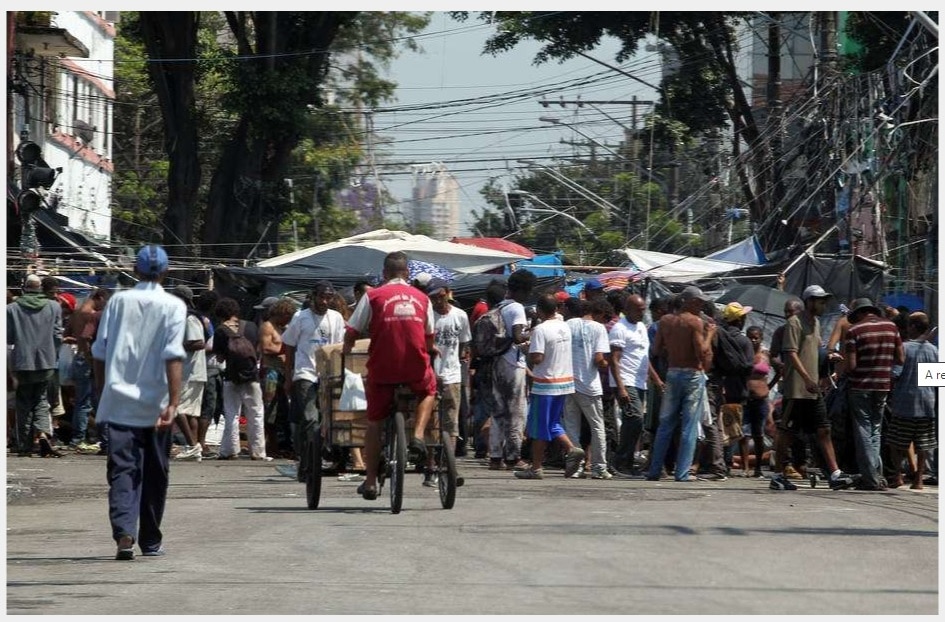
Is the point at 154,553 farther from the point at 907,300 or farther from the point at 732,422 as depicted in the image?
the point at 907,300

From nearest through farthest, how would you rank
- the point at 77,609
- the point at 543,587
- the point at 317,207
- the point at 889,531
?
the point at 77,609
the point at 543,587
the point at 889,531
the point at 317,207

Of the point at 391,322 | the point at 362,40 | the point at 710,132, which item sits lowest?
the point at 391,322

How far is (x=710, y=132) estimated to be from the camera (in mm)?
36750

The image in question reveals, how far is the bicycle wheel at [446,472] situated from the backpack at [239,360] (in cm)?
645

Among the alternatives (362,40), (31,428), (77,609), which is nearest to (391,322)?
(77,609)

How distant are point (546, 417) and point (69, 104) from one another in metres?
30.3

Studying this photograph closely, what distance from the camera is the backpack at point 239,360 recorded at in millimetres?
18047

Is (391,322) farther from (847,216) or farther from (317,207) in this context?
(317,207)

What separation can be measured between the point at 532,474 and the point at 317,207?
38935mm

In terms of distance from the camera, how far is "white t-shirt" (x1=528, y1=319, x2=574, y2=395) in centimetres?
1540

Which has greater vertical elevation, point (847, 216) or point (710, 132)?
point (710, 132)

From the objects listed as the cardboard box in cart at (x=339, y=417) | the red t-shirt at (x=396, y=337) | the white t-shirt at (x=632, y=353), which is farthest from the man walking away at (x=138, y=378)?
the white t-shirt at (x=632, y=353)

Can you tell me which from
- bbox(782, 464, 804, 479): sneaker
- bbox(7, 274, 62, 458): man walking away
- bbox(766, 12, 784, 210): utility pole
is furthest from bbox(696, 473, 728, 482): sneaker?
bbox(766, 12, 784, 210): utility pole

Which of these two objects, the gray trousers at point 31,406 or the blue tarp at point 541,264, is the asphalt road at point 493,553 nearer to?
the gray trousers at point 31,406
